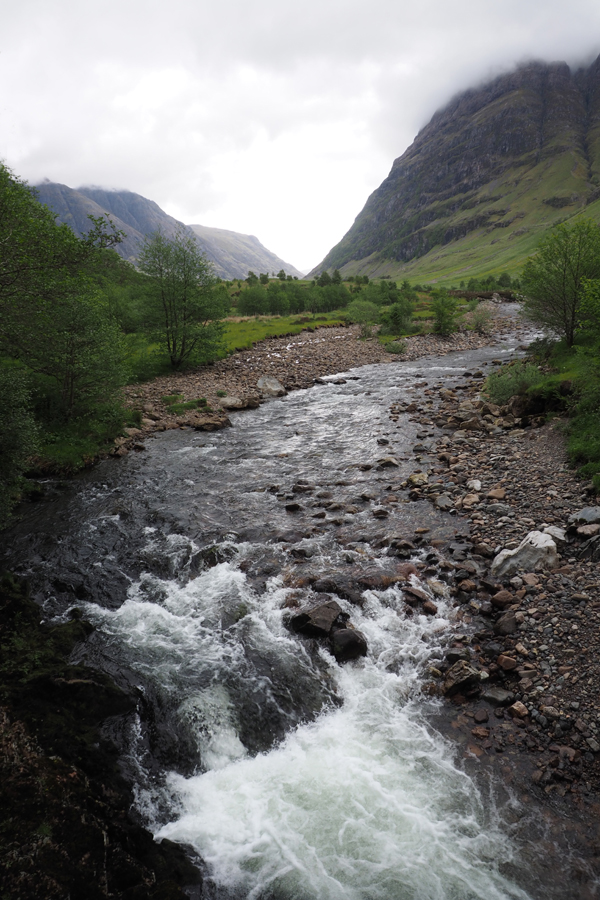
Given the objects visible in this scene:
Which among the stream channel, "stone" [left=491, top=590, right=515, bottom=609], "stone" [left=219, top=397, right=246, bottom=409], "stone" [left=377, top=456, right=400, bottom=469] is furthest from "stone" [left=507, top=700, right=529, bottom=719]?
"stone" [left=219, top=397, right=246, bottom=409]

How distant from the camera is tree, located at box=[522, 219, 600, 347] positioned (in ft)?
92.0

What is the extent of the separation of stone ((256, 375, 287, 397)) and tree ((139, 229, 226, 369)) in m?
7.46

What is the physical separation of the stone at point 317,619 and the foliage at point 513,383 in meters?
18.9

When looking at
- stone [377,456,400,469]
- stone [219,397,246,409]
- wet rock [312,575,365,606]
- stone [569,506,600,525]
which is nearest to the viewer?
wet rock [312,575,365,606]

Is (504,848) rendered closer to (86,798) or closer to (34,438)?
(86,798)

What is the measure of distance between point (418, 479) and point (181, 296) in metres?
30.6

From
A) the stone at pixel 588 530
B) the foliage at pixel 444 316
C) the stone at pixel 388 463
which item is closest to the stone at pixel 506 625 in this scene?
the stone at pixel 588 530

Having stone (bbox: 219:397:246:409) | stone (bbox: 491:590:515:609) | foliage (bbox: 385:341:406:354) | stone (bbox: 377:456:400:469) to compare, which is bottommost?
Answer: stone (bbox: 491:590:515:609)

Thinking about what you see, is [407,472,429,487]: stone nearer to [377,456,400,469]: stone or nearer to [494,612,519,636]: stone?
[377,456,400,469]: stone

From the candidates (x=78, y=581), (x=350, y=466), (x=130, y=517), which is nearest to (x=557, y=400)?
(x=350, y=466)

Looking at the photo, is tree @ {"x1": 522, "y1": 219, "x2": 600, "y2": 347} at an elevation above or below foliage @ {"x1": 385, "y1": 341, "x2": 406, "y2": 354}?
above

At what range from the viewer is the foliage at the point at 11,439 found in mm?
13078

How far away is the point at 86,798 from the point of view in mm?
6594

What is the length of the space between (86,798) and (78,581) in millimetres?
7173
